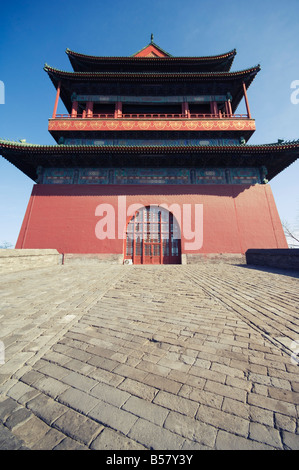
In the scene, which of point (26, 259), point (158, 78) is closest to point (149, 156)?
point (158, 78)

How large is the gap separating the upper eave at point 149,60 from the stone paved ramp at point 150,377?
698 inches

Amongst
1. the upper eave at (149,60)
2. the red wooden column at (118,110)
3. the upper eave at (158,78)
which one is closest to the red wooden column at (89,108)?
the upper eave at (158,78)

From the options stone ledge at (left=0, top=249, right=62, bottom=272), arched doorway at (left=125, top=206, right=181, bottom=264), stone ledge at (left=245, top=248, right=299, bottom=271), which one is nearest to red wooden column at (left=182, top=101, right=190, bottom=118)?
arched doorway at (left=125, top=206, right=181, bottom=264)

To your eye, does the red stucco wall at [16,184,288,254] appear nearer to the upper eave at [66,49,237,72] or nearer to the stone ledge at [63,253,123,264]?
the stone ledge at [63,253,123,264]

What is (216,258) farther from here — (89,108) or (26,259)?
(89,108)

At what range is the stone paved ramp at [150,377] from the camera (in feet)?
3.45

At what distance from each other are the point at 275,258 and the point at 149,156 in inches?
327

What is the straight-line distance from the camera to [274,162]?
10953 millimetres

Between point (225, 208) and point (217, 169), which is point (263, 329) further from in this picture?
point (217, 169)

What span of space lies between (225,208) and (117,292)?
350 inches

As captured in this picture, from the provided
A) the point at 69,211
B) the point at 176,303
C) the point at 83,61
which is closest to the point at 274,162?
the point at 176,303

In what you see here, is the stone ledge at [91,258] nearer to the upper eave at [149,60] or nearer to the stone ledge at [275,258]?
the stone ledge at [275,258]

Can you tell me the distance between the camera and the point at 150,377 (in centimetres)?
151

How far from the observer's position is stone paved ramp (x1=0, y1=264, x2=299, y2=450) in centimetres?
105
